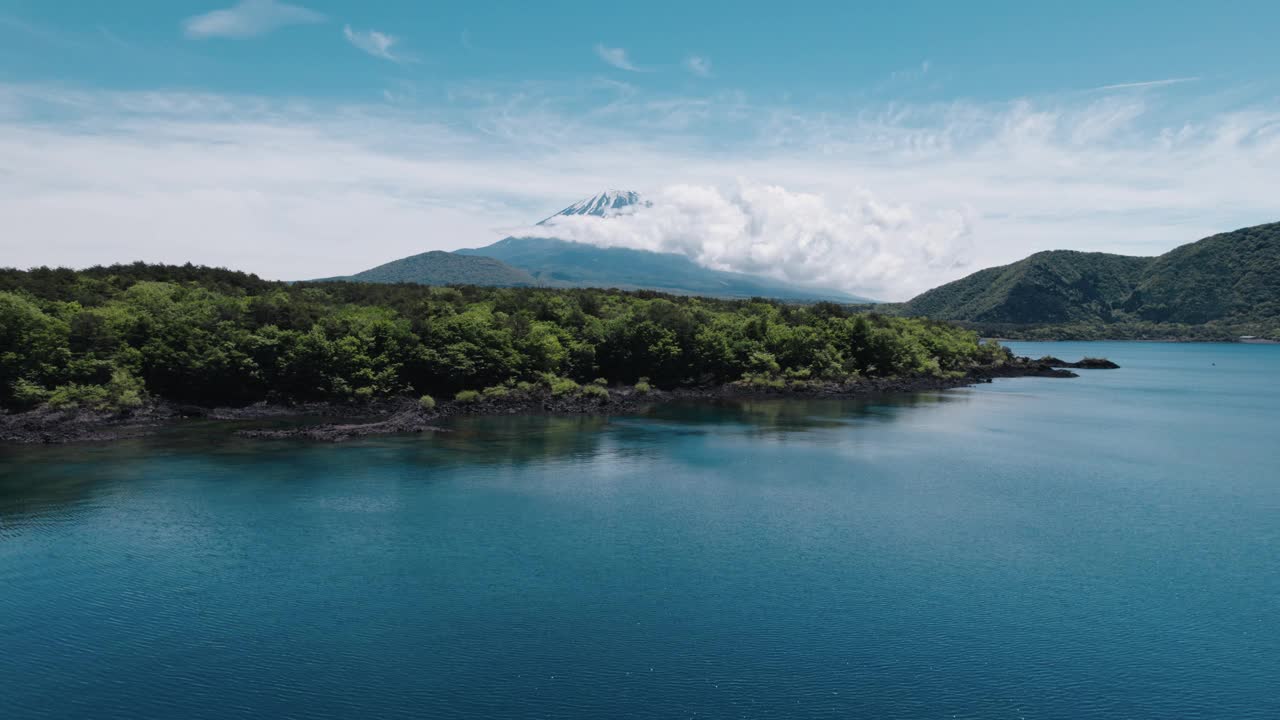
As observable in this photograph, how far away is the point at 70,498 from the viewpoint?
1270 inches

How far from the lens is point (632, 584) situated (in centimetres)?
2333

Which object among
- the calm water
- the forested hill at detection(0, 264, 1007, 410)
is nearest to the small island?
the forested hill at detection(0, 264, 1007, 410)

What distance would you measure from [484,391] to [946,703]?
174 feet

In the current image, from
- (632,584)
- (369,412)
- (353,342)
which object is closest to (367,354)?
(353,342)

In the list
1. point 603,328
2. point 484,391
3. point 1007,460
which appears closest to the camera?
point 1007,460

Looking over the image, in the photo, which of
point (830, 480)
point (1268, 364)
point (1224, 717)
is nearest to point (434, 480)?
point (830, 480)

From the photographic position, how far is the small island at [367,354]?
5247 centimetres

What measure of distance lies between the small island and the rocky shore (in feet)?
0.58

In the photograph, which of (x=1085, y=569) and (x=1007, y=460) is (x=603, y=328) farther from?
(x=1085, y=569)

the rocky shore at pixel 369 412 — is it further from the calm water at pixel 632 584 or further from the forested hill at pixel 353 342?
the calm water at pixel 632 584

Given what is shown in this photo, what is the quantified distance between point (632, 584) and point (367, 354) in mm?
46832

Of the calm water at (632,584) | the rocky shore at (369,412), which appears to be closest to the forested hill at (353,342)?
the rocky shore at (369,412)

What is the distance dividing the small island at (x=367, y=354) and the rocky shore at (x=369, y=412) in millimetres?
177

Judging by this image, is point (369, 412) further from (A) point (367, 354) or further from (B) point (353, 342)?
(B) point (353, 342)
